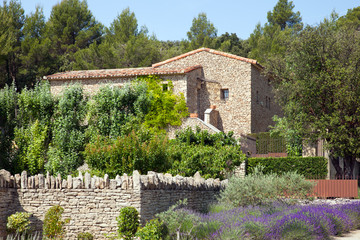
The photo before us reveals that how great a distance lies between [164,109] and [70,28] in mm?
20603

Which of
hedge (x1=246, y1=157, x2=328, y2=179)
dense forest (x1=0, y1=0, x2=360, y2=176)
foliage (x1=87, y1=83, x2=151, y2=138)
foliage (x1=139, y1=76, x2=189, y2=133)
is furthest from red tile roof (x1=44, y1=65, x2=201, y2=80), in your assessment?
hedge (x1=246, y1=157, x2=328, y2=179)

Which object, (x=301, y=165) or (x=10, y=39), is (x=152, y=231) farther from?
(x=10, y=39)

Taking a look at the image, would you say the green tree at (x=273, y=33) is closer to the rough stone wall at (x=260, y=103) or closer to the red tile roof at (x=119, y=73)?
the rough stone wall at (x=260, y=103)

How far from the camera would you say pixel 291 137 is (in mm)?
26438

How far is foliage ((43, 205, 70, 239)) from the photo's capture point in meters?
11.6

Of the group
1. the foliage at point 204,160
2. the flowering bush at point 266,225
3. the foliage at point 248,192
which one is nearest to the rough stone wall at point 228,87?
the foliage at point 204,160

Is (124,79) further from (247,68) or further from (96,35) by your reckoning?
(96,35)

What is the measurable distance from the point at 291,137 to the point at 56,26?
2845 cm

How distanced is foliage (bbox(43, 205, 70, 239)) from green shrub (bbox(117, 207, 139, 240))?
5.61 ft

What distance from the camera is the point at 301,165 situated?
2361 centimetres

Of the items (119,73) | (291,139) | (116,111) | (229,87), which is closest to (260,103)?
(229,87)

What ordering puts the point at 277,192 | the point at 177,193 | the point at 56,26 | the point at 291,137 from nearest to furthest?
the point at 177,193 < the point at 277,192 < the point at 291,137 < the point at 56,26

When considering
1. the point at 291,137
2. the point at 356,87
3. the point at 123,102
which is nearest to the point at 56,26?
the point at 123,102

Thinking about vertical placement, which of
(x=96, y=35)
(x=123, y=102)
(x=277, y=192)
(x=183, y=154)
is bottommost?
(x=277, y=192)
